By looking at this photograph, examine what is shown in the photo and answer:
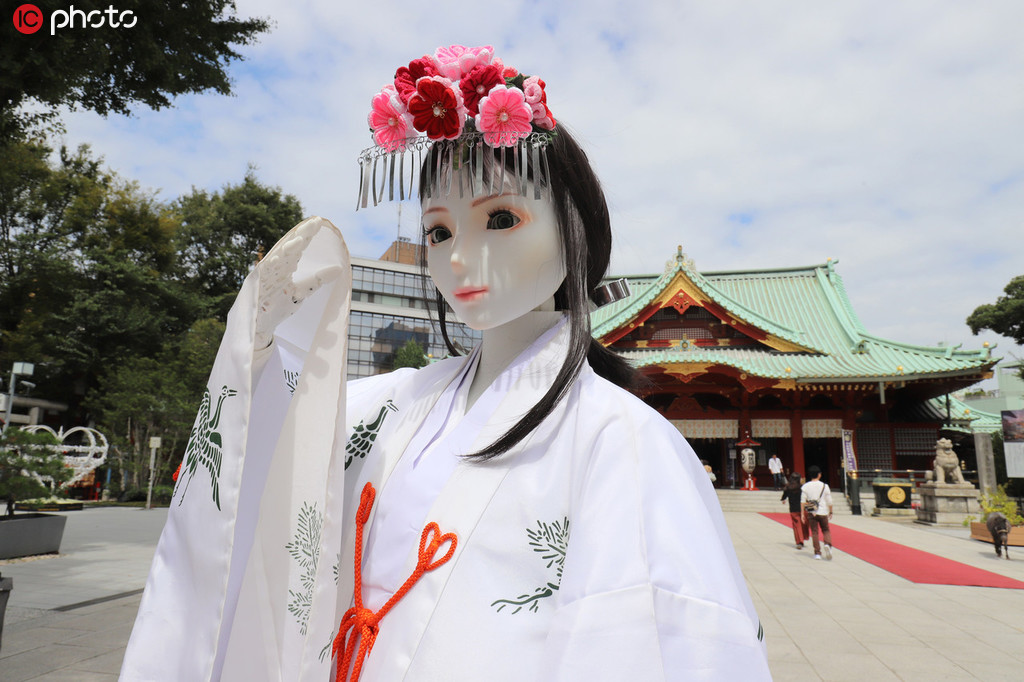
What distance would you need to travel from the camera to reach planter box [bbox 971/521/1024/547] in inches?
392

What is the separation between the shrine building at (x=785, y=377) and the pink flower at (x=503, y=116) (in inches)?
606

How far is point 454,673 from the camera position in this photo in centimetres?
98

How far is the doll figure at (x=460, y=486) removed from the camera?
0.97 m

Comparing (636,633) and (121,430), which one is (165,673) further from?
(121,430)

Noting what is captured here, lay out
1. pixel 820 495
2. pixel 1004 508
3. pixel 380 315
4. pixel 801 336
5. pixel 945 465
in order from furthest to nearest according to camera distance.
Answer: pixel 380 315 < pixel 801 336 < pixel 945 465 < pixel 1004 508 < pixel 820 495

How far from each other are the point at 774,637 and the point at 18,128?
7687 millimetres

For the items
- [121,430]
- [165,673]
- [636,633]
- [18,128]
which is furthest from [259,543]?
[121,430]

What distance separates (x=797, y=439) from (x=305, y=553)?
1823 centimetres

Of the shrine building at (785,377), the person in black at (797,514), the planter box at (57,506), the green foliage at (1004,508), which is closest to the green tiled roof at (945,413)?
the shrine building at (785,377)

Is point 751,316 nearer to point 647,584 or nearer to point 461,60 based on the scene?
point 461,60

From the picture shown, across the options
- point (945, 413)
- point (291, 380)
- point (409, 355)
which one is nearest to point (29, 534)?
point (291, 380)

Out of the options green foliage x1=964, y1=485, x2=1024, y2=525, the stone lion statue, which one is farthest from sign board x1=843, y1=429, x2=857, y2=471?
green foliage x1=964, y1=485, x2=1024, y2=525

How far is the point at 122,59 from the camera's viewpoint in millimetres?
5566

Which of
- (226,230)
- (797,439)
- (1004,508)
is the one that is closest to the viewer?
(1004,508)
